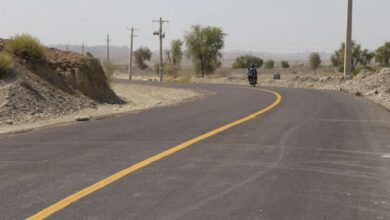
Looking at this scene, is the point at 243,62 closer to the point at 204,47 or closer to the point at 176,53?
the point at 176,53

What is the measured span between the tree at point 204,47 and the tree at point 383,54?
35.1 metres

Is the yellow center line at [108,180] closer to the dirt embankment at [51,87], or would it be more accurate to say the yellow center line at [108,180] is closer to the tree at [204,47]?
the dirt embankment at [51,87]

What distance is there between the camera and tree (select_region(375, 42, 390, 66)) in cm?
10669

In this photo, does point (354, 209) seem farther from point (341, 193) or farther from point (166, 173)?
point (166, 173)

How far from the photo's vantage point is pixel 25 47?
2317cm

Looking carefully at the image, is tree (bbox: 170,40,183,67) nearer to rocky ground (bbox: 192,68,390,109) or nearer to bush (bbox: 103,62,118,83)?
bush (bbox: 103,62,118,83)

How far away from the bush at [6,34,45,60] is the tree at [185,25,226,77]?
A: 220 ft

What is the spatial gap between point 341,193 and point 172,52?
103 meters

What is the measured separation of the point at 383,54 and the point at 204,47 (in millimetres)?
39181

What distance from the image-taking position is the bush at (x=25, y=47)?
2288 centimetres

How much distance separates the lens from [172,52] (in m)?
109

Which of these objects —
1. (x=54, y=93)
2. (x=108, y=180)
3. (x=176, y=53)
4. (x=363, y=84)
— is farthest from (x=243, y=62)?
(x=108, y=180)

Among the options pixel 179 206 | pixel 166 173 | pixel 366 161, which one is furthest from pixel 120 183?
pixel 366 161

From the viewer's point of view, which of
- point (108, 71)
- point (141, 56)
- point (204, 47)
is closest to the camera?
point (108, 71)
